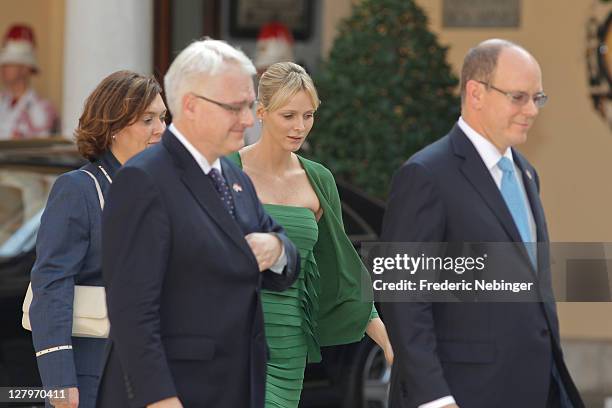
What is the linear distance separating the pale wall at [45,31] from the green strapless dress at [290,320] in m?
7.15

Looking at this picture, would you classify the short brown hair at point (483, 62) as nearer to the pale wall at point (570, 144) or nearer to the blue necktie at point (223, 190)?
the blue necktie at point (223, 190)

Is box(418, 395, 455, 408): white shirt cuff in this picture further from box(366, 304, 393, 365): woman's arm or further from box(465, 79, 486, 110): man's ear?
box(366, 304, 393, 365): woman's arm

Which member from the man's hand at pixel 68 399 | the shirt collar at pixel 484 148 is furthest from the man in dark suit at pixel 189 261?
the shirt collar at pixel 484 148

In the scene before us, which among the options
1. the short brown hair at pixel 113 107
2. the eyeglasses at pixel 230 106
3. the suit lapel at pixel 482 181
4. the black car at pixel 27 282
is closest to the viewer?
the eyeglasses at pixel 230 106

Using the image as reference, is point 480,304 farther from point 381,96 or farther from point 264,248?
point 381,96

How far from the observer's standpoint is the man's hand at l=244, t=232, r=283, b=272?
11.6 feet

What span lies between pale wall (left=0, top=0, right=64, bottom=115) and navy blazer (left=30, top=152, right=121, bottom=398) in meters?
7.58

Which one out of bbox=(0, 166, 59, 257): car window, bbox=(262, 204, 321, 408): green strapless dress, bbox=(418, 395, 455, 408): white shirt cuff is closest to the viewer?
bbox=(418, 395, 455, 408): white shirt cuff

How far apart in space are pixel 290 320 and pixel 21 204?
2.12m

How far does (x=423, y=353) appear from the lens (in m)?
3.78

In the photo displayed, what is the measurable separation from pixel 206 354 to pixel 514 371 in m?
0.91

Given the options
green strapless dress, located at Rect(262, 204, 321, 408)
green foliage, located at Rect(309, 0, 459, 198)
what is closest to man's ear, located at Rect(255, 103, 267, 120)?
green strapless dress, located at Rect(262, 204, 321, 408)

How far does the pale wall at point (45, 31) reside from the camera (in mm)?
11703

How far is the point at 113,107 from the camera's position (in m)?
4.27
